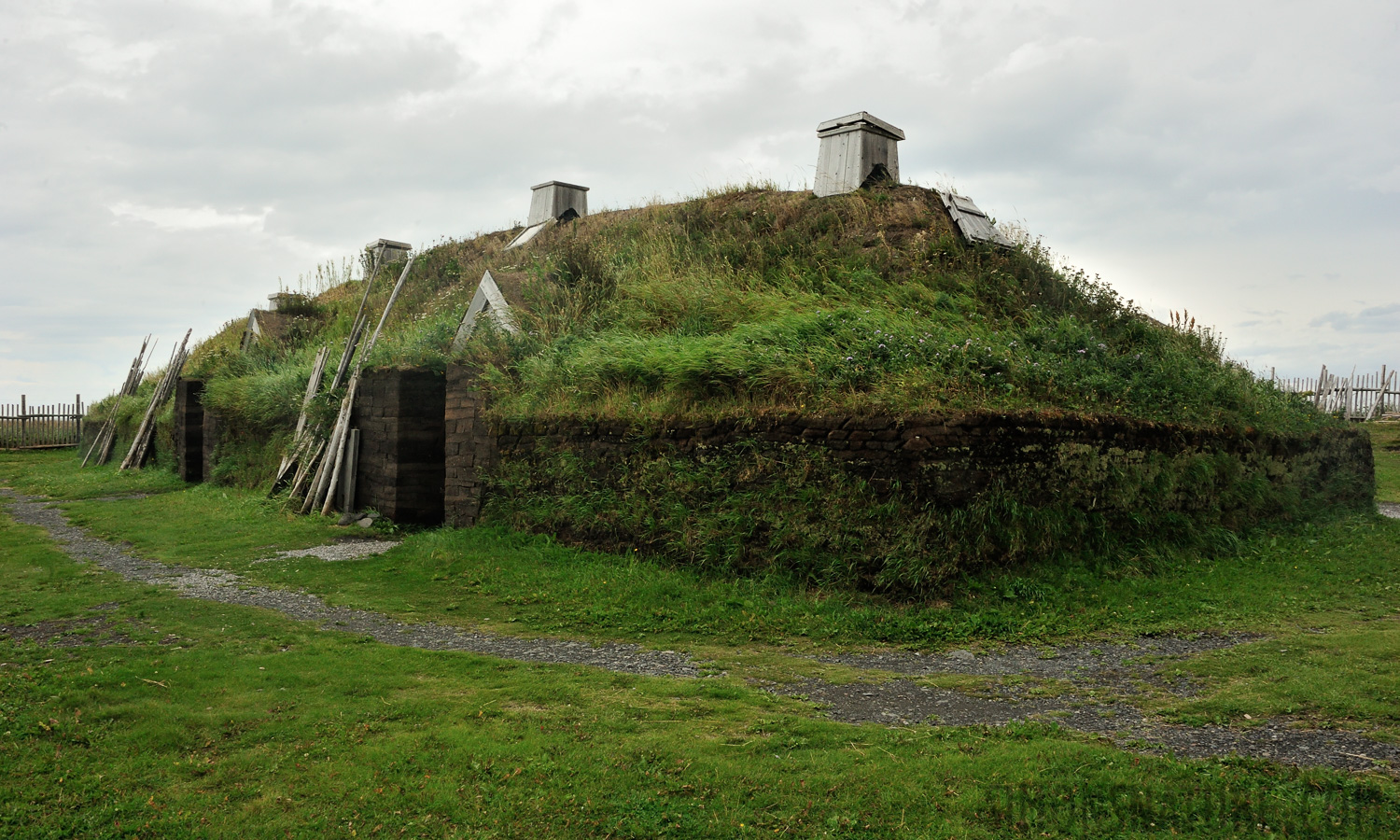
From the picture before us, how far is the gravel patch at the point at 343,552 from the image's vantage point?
930 cm

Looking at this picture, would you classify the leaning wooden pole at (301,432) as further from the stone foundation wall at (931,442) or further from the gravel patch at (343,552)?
the stone foundation wall at (931,442)

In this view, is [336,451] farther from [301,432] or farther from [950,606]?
[950,606]

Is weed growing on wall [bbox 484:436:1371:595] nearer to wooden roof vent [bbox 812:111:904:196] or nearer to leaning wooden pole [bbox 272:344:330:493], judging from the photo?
leaning wooden pole [bbox 272:344:330:493]

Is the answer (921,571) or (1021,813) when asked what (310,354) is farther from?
(1021,813)

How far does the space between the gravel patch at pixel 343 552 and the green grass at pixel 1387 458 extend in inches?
617

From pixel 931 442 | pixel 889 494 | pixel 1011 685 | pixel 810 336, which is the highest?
pixel 810 336

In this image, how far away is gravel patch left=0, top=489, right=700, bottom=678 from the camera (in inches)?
222

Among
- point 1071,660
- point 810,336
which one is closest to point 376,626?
point 810,336

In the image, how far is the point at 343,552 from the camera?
967 centimetres

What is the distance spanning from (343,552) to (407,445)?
191 centimetres

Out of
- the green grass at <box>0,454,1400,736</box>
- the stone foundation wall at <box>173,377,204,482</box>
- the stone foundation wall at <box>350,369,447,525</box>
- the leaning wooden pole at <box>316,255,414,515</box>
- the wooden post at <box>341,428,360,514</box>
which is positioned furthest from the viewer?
the stone foundation wall at <box>173,377,204,482</box>

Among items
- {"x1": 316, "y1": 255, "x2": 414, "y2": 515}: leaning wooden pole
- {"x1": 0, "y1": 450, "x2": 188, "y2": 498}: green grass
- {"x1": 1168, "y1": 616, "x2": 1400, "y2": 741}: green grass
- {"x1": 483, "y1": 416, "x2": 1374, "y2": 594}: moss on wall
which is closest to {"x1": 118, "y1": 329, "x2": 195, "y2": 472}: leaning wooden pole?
{"x1": 0, "y1": 450, "x2": 188, "y2": 498}: green grass

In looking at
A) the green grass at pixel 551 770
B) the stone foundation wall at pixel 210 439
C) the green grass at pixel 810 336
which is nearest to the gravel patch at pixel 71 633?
the green grass at pixel 551 770

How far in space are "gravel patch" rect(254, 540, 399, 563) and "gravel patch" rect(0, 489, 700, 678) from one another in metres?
0.90
